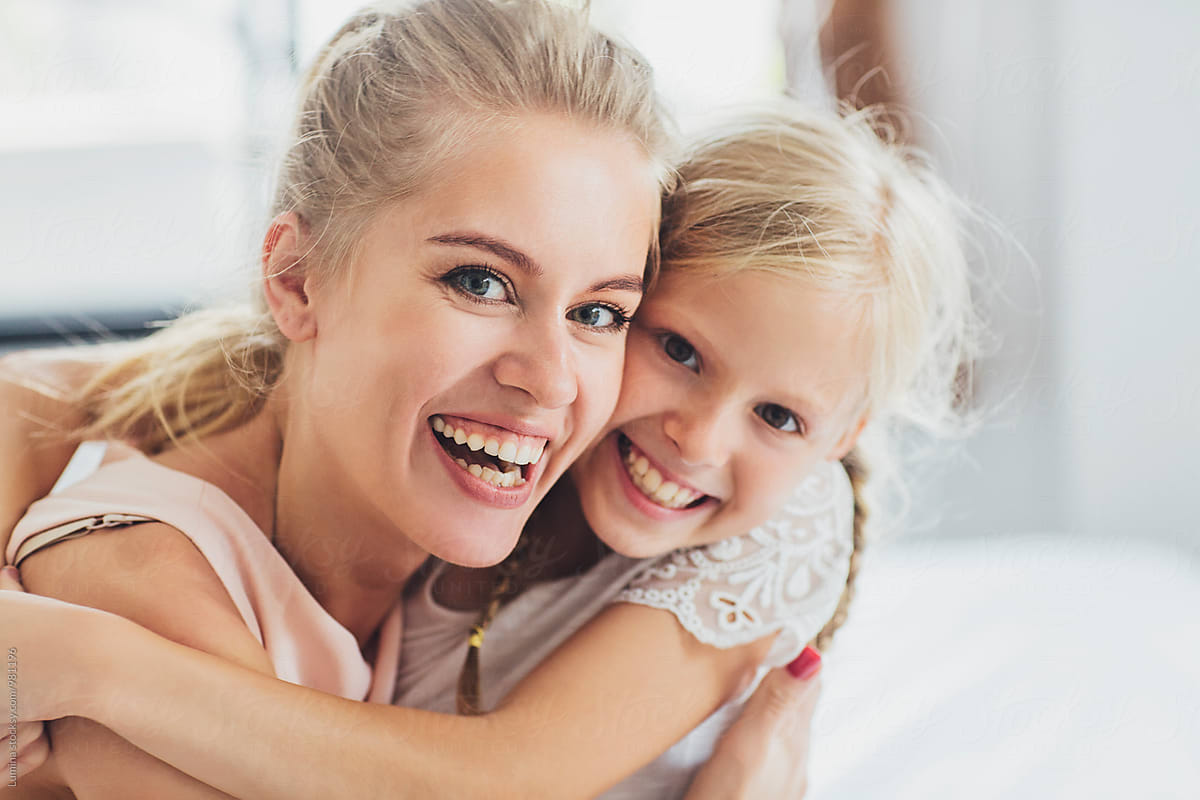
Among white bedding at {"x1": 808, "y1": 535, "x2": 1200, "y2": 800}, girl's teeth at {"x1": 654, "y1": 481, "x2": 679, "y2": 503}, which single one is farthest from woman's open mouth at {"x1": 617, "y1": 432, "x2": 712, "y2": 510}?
white bedding at {"x1": 808, "y1": 535, "x2": 1200, "y2": 800}

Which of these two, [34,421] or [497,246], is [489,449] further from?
[34,421]

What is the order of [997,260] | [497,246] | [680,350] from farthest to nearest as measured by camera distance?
[997,260] < [680,350] < [497,246]

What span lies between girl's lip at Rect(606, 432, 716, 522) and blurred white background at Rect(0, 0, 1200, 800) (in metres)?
0.17

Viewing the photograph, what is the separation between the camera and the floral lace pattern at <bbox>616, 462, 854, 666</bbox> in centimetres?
56

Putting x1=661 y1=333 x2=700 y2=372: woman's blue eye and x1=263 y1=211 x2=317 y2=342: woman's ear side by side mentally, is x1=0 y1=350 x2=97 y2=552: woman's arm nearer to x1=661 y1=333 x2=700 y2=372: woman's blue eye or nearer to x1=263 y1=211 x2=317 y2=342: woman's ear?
x1=263 y1=211 x2=317 y2=342: woman's ear

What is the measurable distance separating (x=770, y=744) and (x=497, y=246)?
1.13 feet

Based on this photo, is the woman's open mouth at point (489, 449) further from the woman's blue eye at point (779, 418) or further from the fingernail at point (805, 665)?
the fingernail at point (805, 665)

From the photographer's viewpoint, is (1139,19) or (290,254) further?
(1139,19)

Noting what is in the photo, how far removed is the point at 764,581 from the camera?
1.89 feet

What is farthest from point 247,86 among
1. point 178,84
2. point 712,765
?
point 712,765

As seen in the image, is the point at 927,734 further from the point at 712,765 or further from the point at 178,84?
the point at 178,84

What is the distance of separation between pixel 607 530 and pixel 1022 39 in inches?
15.9

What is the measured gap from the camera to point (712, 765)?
0.60 m

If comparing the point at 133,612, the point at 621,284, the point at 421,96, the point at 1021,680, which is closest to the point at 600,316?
the point at 621,284
